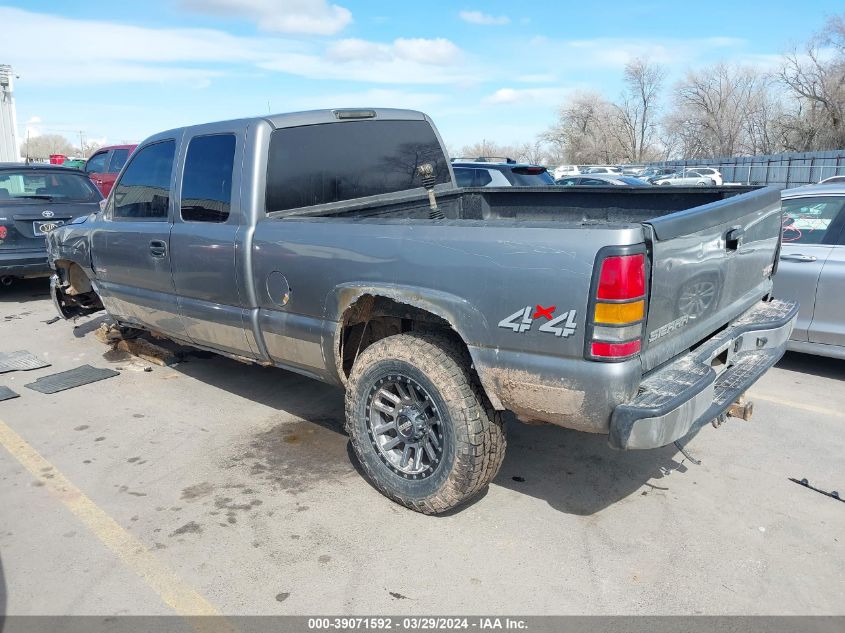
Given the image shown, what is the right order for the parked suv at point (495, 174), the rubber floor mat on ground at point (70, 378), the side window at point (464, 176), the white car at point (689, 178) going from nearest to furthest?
the rubber floor mat on ground at point (70, 378)
the parked suv at point (495, 174)
the side window at point (464, 176)
the white car at point (689, 178)

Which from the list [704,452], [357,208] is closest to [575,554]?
[704,452]

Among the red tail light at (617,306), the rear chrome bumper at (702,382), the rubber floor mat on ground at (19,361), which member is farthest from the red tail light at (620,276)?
the rubber floor mat on ground at (19,361)

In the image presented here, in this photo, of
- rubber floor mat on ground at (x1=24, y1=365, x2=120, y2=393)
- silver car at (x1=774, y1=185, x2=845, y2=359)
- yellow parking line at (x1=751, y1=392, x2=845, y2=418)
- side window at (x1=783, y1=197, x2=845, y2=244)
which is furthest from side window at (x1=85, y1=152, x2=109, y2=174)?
yellow parking line at (x1=751, y1=392, x2=845, y2=418)

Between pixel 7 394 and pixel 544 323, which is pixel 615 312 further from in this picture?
pixel 7 394

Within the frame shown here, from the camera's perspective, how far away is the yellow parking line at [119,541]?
2.82 m

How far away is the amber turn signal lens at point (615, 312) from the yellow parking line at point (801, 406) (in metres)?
2.93

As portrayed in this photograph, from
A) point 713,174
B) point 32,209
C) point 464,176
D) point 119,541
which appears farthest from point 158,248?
point 713,174

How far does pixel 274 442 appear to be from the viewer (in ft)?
14.4

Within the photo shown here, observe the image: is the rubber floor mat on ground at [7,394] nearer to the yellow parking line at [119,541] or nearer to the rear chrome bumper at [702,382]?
the yellow parking line at [119,541]

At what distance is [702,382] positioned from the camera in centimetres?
291

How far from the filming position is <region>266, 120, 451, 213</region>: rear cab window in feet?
13.4

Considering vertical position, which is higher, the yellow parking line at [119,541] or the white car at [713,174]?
the white car at [713,174]

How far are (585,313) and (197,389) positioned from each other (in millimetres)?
3823
